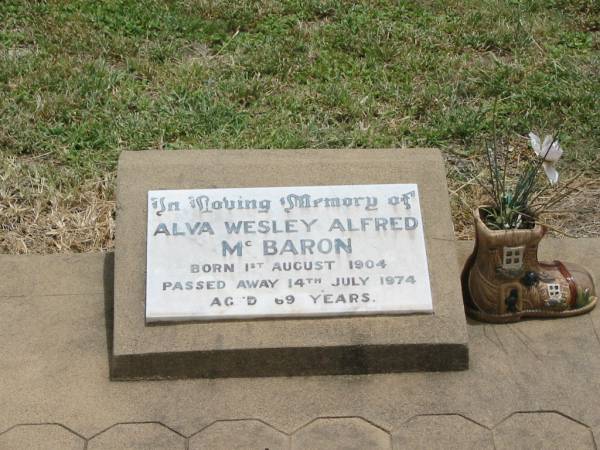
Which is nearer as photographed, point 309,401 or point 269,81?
point 309,401

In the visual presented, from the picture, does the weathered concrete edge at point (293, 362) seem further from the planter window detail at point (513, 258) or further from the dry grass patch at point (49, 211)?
the dry grass patch at point (49, 211)

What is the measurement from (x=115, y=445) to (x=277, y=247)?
0.87 m

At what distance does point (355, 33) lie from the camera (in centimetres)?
545

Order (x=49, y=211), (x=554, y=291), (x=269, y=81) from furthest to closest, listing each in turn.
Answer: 1. (x=269, y=81)
2. (x=49, y=211)
3. (x=554, y=291)

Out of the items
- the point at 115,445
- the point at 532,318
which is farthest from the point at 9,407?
the point at 532,318

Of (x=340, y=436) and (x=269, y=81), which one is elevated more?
(x=269, y=81)

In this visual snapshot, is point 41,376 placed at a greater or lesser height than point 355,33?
lesser

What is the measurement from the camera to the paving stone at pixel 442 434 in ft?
10.8

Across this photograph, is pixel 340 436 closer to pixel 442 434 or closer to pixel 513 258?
pixel 442 434

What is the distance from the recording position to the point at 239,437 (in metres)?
3.30

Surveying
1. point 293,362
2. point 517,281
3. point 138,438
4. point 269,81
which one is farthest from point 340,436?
point 269,81

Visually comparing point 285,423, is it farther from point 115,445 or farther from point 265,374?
point 115,445

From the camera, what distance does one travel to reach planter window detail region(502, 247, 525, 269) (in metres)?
3.50

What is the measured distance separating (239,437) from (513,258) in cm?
113
